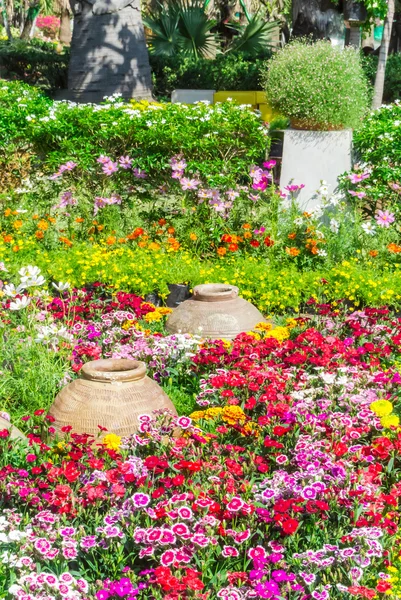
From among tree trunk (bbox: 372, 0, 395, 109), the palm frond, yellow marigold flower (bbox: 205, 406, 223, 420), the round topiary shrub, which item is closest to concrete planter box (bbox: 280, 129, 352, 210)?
the round topiary shrub

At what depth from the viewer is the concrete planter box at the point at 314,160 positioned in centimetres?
768

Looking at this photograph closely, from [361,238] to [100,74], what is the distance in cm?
632

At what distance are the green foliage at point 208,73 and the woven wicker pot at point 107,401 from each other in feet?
37.7

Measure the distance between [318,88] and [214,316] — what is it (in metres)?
3.19

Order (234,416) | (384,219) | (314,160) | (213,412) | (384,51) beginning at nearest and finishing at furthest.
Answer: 1. (234,416)
2. (213,412)
3. (384,219)
4. (314,160)
5. (384,51)

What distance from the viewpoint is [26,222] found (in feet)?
24.3

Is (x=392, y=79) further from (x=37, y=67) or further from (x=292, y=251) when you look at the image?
(x=292, y=251)

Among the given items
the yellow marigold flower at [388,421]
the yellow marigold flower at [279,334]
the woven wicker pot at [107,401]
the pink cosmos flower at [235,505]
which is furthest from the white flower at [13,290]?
the yellow marigold flower at [388,421]

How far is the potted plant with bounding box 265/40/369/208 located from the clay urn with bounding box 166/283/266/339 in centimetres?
247

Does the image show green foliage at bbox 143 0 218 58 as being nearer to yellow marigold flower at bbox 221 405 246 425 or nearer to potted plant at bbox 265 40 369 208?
potted plant at bbox 265 40 369 208

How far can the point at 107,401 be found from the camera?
3834 mm

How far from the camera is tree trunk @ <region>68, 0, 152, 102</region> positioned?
465 inches

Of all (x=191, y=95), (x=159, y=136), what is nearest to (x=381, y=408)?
(x=159, y=136)

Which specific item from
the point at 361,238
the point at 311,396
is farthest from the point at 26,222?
the point at 311,396
